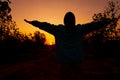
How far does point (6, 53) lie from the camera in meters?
26.3

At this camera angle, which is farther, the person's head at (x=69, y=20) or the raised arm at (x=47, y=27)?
the raised arm at (x=47, y=27)

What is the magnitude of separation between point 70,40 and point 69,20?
15.6 inches

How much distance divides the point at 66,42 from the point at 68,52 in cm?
20

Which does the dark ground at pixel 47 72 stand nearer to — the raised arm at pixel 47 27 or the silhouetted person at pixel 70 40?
the raised arm at pixel 47 27

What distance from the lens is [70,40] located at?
589 centimetres

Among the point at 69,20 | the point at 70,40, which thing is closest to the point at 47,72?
the point at 70,40

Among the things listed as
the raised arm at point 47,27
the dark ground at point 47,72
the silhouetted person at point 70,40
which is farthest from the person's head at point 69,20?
the dark ground at point 47,72

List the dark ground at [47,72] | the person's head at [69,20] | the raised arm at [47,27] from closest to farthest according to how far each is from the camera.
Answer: the person's head at [69,20], the raised arm at [47,27], the dark ground at [47,72]

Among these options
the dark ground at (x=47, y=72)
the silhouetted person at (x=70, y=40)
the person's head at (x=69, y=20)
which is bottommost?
the dark ground at (x=47, y=72)

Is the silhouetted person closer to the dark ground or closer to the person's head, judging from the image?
the person's head

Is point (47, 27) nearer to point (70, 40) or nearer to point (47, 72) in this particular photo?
point (70, 40)

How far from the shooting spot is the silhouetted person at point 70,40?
581cm

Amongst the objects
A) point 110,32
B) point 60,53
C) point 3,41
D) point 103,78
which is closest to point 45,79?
point 103,78

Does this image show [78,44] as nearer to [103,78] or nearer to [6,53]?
[103,78]
